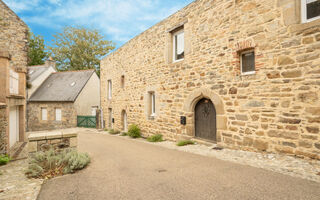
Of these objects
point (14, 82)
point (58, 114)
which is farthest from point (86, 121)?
point (14, 82)

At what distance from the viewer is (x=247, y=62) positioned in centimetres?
538

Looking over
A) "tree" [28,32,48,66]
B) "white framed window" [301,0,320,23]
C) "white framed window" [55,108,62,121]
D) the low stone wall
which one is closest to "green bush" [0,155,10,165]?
the low stone wall

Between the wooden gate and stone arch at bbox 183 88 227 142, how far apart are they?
40.5 ft

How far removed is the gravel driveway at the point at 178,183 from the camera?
2.81 meters

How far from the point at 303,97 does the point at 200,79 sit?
3118 mm

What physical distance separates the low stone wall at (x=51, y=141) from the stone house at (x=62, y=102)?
13.3 m

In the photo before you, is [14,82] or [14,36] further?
[14,36]

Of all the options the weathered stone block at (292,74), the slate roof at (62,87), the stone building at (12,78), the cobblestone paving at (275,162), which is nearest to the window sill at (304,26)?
the weathered stone block at (292,74)

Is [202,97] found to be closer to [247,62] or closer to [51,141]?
[247,62]

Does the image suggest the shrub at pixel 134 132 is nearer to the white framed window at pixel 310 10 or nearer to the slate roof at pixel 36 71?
the white framed window at pixel 310 10

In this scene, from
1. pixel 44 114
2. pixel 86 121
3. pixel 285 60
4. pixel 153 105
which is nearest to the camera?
pixel 285 60

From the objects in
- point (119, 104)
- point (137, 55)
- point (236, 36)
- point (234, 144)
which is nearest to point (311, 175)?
point (234, 144)

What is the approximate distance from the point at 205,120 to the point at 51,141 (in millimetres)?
4999

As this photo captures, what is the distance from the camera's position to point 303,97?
411 cm
